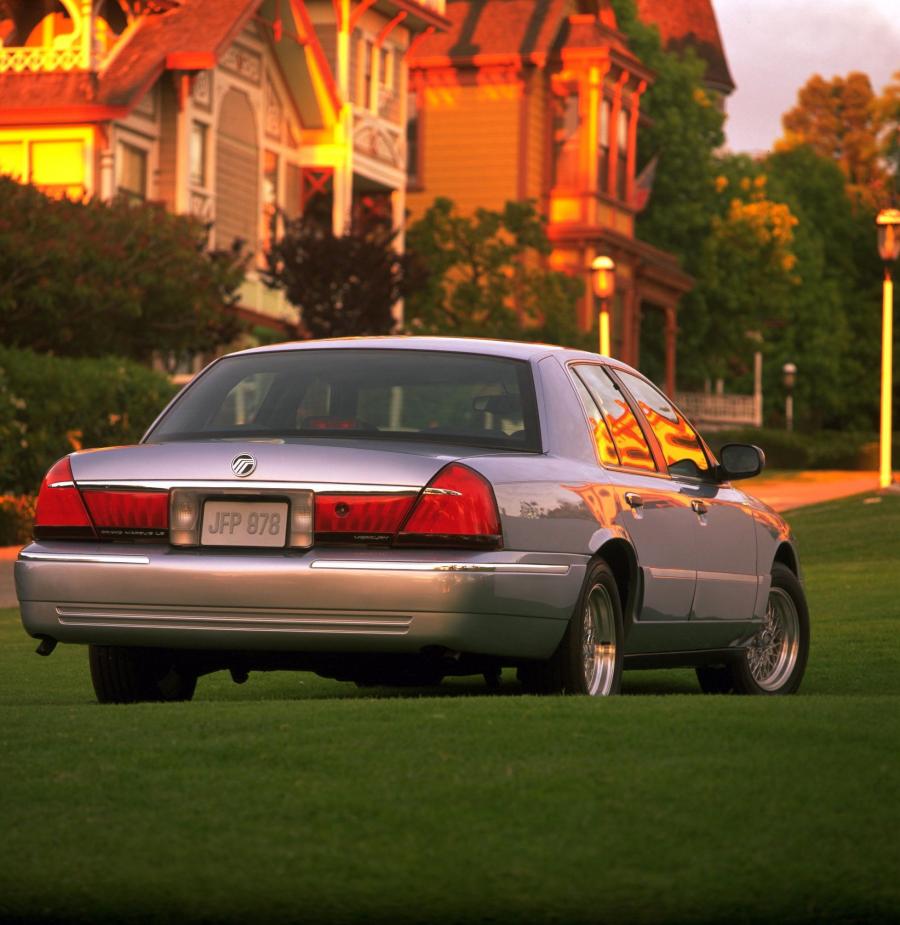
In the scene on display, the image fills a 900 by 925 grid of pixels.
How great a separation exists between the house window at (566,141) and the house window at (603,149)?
1.80ft

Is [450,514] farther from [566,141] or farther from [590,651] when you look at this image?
[566,141]

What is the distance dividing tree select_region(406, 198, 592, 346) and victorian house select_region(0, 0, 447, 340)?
3.26 m

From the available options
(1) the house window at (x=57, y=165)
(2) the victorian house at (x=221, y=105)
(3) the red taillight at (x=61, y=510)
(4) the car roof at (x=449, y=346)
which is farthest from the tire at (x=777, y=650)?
(1) the house window at (x=57, y=165)

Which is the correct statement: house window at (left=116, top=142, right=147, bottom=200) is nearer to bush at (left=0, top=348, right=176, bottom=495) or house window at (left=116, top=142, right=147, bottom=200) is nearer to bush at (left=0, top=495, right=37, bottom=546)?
bush at (left=0, top=348, right=176, bottom=495)

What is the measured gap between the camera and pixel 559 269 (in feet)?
174

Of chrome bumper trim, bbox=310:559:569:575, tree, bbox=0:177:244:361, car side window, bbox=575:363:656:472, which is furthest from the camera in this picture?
tree, bbox=0:177:244:361

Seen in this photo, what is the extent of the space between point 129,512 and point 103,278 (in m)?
21.8

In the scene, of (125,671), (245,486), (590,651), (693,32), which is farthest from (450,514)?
(693,32)

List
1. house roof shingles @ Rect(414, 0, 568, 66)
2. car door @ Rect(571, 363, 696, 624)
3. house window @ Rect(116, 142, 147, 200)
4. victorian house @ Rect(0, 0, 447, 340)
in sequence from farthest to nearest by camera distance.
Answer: house roof shingles @ Rect(414, 0, 568, 66) → house window @ Rect(116, 142, 147, 200) → victorian house @ Rect(0, 0, 447, 340) → car door @ Rect(571, 363, 696, 624)

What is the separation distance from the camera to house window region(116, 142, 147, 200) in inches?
1468

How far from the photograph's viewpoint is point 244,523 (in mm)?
8516

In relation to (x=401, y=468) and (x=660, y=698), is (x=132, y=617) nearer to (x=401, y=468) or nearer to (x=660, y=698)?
(x=401, y=468)

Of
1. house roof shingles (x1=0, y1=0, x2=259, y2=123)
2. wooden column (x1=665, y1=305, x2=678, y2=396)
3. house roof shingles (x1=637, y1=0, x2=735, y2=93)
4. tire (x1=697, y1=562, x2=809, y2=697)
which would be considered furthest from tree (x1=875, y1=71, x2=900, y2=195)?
tire (x1=697, y1=562, x2=809, y2=697)

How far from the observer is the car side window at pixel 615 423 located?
31.8ft
